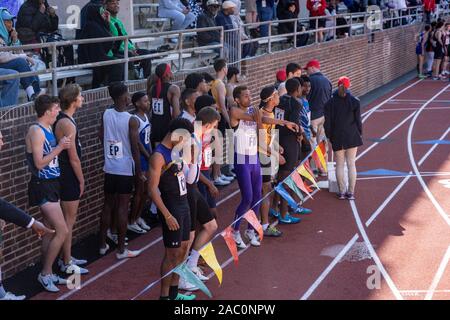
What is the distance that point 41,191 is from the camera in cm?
880

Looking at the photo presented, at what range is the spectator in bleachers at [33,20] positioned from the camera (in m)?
12.4

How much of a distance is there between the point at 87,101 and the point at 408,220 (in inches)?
202

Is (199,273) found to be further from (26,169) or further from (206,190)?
(26,169)

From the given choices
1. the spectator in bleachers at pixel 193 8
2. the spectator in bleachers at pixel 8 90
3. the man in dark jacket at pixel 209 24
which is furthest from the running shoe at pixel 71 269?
the spectator in bleachers at pixel 193 8

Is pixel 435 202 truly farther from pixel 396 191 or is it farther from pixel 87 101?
pixel 87 101

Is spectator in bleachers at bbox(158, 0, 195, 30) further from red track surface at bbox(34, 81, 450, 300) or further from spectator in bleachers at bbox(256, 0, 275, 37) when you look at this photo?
red track surface at bbox(34, 81, 450, 300)

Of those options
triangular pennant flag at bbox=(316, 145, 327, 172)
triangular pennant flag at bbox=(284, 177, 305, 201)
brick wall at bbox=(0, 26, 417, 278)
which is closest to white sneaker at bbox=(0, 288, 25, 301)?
brick wall at bbox=(0, 26, 417, 278)

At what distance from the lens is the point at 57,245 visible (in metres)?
8.88

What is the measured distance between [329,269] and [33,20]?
6.13 metres

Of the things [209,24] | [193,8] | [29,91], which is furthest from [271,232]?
[193,8]

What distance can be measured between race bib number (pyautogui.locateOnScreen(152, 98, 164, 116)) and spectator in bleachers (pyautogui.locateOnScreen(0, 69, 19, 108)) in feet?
8.46

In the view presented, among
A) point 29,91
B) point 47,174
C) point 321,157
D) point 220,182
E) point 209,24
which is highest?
point 209,24

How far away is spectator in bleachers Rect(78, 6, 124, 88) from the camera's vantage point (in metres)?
11.5
